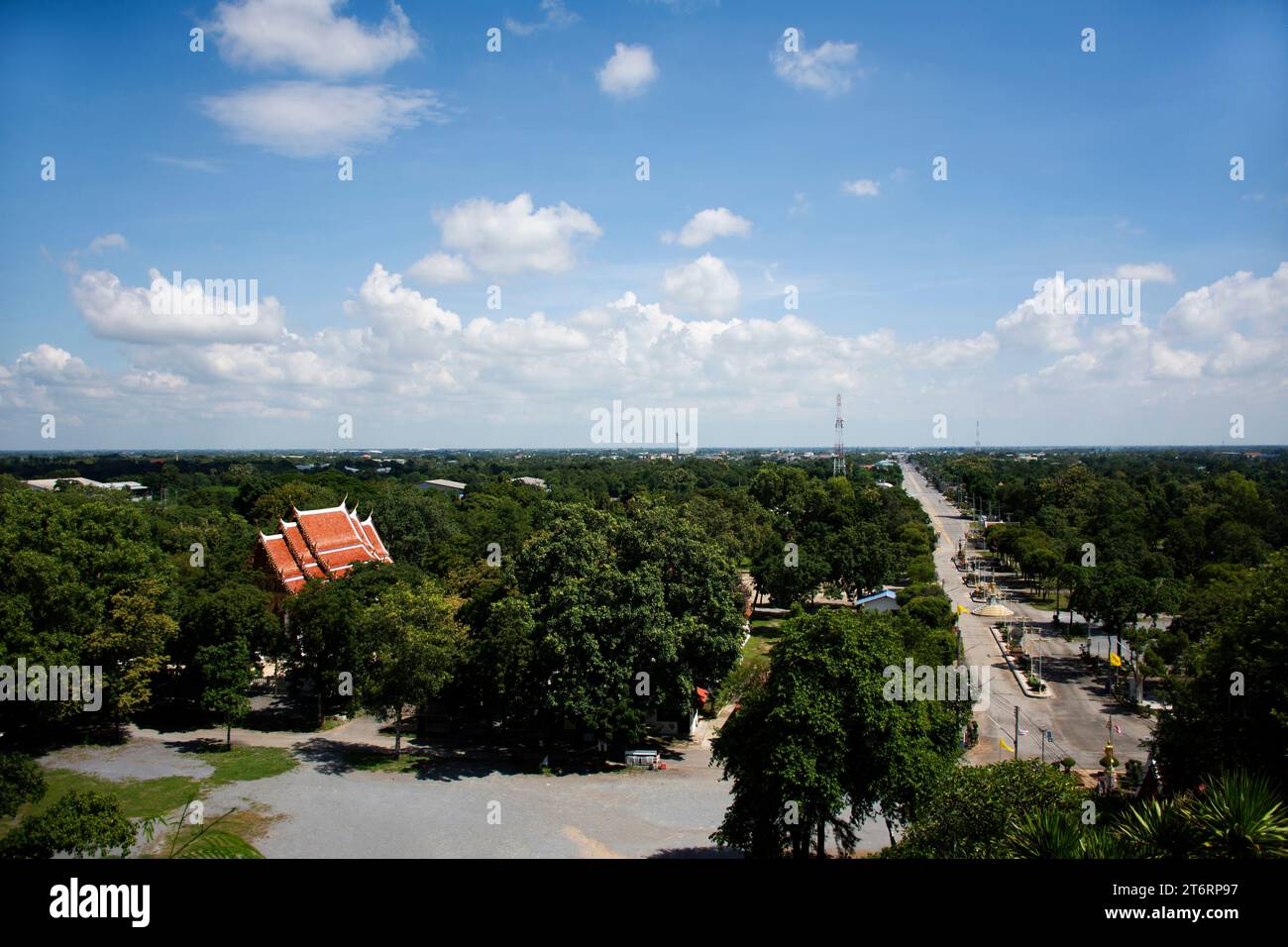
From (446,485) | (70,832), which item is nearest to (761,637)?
(70,832)

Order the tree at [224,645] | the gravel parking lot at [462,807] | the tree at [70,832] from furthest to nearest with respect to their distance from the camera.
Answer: the tree at [224,645], the gravel parking lot at [462,807], the tree at [70,832]

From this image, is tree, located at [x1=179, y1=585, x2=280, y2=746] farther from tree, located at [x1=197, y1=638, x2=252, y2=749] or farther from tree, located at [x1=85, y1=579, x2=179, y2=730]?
tree, located at [x1=85, y1=579, x2=179, y2=730]

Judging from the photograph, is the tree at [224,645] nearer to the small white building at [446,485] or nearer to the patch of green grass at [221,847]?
the patch of green grass at [221,847]

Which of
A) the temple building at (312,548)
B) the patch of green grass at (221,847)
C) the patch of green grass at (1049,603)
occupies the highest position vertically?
the temple building at (312,548)

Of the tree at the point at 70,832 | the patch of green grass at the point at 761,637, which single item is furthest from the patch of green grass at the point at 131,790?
the patch of green grass at the point at 761,637

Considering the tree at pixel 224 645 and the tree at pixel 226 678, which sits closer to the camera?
the tree at pixel 226 678
